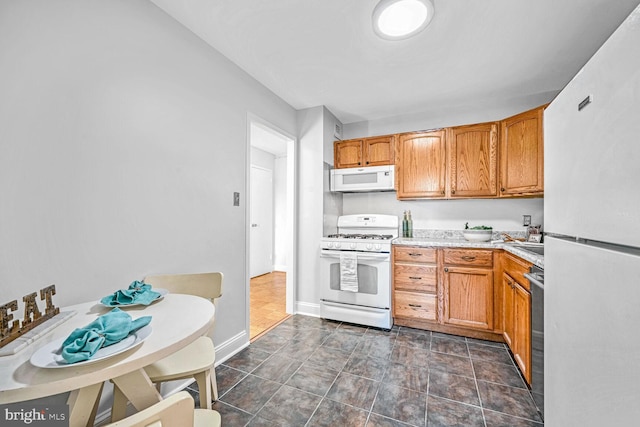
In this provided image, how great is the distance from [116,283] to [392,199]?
296cm

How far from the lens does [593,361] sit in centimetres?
63

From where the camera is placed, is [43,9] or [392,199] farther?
[392,199]

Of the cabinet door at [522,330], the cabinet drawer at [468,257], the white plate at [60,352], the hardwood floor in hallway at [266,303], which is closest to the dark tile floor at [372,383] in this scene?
the cabinet door at [522,330]

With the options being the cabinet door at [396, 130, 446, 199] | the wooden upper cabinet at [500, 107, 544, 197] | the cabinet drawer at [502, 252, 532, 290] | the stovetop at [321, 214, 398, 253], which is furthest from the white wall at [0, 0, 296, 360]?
the wooden upper cabinet at [500, 107, 544, 197]

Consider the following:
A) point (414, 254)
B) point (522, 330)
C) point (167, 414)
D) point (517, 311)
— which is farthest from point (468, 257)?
point (167, 414)

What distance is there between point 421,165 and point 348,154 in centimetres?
91

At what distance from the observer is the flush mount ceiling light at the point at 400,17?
159 cm

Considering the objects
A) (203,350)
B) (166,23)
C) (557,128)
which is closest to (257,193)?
(166,23)

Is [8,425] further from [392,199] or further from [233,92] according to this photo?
[392,199]

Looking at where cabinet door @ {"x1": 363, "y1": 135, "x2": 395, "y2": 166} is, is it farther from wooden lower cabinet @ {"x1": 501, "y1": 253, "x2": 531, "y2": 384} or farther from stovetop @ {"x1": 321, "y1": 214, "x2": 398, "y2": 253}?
wooden lower cabinet @ {"x1": 501, "y1": 253, "x2": 531, "y2": 384}

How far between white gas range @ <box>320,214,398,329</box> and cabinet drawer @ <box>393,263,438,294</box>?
0.43ft

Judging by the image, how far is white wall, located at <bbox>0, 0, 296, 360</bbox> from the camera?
1.12 m

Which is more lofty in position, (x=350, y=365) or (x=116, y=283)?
(x=116, y=283)

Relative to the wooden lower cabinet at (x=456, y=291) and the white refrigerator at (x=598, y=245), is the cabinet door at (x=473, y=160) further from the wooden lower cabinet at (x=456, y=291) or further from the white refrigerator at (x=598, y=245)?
the white refrigerator at (x=598, y=245)
